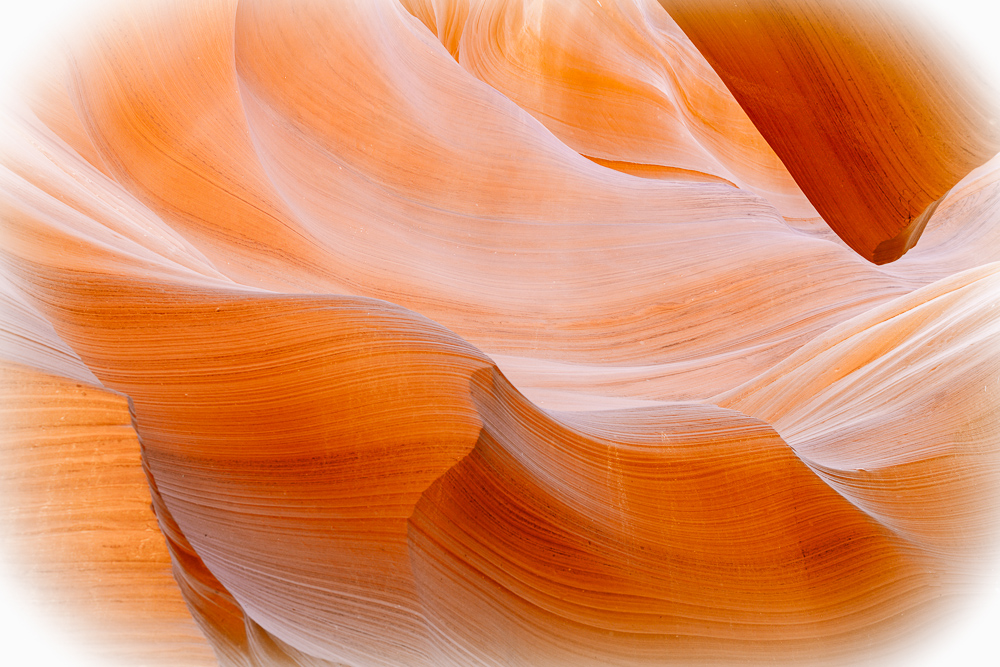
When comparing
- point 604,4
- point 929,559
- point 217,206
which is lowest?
point 929,559

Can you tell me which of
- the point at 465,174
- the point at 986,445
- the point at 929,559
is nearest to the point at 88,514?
the point at 929,559

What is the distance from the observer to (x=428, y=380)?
137 centimetres

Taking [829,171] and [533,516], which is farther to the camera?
[829,171]

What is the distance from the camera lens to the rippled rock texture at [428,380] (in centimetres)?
115

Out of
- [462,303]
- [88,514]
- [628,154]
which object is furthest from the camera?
[628,154]

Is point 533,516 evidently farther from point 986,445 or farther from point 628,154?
point 628,154

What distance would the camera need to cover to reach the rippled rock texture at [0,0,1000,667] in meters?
1.15

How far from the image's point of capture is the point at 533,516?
1.44 metres

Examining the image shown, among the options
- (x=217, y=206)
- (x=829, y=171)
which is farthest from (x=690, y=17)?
(x=217, y=206)

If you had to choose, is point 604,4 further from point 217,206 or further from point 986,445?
point 986,445

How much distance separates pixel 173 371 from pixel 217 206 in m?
1.11

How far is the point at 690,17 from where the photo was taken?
4629 millimetres

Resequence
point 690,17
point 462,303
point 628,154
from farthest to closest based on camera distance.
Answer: point 690,17 < point 628,154 < point 462,303

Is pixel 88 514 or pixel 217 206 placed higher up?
Result: pixel 217 206
